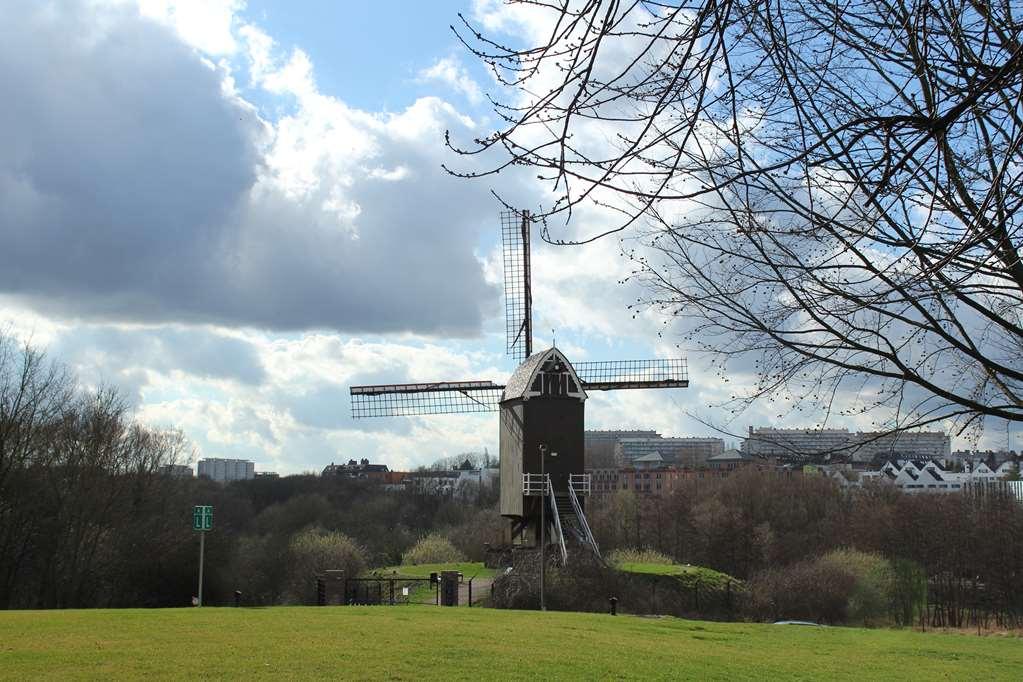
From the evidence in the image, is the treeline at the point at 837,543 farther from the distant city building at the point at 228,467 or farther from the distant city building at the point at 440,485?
the distant city building at the point at 228,467

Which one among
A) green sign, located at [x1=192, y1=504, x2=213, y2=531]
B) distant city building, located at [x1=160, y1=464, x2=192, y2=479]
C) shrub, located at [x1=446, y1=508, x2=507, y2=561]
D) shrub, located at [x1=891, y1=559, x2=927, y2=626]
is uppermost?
distant city building, located at [x1=160, y1=464, x2=192, y2=479]

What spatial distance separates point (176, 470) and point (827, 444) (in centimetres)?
4340

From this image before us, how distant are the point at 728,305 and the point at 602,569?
1000 inches

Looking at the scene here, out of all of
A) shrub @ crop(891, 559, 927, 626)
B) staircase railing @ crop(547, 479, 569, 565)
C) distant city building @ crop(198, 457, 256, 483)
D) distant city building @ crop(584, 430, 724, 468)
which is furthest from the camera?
distant city building @ crop(198, 457, 256, 483)

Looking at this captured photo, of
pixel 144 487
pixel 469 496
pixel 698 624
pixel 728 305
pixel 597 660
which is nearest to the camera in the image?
pixel 728 305

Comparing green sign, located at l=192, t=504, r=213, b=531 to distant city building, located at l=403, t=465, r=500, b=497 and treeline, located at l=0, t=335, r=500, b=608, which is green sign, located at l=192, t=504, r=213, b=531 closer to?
treeline, located at l=0, t=335, r=500, b=608

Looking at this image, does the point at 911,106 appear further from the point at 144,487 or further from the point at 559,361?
the point at 144,487

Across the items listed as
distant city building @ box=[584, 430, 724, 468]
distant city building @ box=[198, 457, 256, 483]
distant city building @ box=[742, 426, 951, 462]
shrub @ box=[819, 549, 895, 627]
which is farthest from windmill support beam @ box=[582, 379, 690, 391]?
distant city building @ box=[198, 457, 256, 483]

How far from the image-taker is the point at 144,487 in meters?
41.0

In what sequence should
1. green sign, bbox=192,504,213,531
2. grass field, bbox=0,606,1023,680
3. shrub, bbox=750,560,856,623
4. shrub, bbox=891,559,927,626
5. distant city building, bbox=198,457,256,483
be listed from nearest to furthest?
grass field, bbox=0,606,1023,680 < green sign, bbox=192,504,213,531 < shrub, bbox=750,560,856,623 < shrub, bbox=891,559,927,626 < distant city building, bbox=198,457,256,483

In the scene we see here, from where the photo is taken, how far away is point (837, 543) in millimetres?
50875

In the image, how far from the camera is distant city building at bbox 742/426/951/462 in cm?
627

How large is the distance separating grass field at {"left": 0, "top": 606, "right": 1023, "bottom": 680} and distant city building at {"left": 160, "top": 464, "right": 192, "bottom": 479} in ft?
83.8

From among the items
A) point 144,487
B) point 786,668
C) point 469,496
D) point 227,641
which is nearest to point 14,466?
point 144,487
